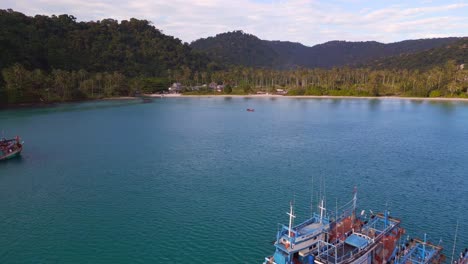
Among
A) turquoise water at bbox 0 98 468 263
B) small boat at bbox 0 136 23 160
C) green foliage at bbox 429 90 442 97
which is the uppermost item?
green foliage at bbox 429 90 442 97

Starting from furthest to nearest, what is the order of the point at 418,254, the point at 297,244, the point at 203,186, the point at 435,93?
the point at 435,93
the point at 203,186
the point at 418,254
the point at 297,244

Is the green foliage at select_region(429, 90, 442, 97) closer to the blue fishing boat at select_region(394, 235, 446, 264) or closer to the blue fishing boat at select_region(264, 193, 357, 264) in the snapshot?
the blue fishing boat at select_region(394, 235, 446, 264)

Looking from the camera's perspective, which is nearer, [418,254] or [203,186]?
[418,254]

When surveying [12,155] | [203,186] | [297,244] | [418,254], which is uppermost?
[297,244]

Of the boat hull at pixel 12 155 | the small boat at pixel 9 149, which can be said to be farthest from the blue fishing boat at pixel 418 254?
the small boat at pixel 9 149

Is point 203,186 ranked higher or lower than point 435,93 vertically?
lower

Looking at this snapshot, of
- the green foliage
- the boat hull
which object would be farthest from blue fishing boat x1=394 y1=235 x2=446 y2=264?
the green foliage

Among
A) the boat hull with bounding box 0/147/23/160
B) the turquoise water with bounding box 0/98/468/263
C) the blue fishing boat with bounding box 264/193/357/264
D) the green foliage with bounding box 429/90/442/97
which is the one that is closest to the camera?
the blue fishing boat with bounding box 264/193/357/264

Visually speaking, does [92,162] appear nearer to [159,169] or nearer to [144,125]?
[159,169]

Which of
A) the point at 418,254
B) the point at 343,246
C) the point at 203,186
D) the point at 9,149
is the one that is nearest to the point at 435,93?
the point at 203,186

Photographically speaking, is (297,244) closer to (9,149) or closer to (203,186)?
(203,186)
